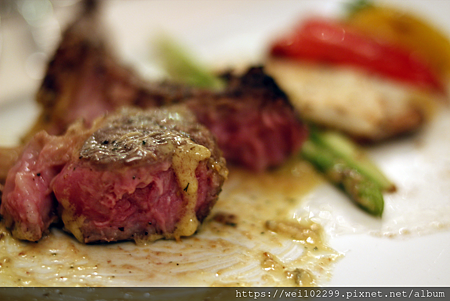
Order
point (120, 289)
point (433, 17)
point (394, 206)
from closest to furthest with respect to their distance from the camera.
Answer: point (120, 289), point (394, 206), point (433, 17)

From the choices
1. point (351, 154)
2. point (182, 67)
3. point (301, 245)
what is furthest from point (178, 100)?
point (182, 67)

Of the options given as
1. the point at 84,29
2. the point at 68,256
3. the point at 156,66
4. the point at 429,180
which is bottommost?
the point at 429,180

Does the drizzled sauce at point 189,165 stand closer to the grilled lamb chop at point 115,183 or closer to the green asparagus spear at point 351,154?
the grilled lamb chop at point 115,183

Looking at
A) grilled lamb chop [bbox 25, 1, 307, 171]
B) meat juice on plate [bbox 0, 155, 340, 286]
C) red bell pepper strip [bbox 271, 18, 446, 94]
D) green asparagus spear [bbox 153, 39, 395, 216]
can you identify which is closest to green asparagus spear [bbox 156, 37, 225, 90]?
green asparagus spear [bbox 153, 39, 395, 216]

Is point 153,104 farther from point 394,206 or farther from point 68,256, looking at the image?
point 394,206

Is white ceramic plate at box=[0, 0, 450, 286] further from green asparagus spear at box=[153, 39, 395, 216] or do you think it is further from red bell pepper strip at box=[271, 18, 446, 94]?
red bell pepper strip at box=[271, 18, 446, 94]

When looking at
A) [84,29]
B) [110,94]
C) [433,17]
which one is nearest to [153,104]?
[110,94]

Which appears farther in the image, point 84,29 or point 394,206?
point 84,29

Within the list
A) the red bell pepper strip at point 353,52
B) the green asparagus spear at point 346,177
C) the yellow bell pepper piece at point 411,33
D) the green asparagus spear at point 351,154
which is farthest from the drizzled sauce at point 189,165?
the yellow bell pepper piece at point 411,33
